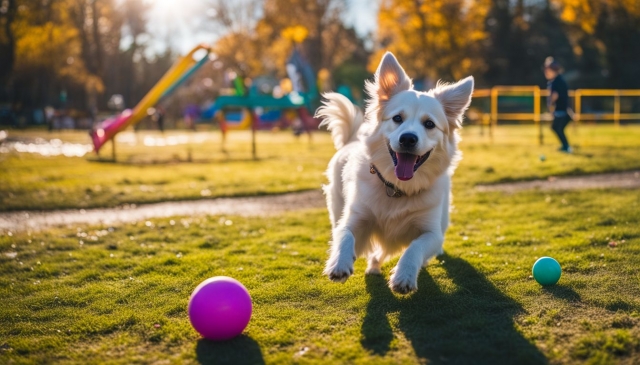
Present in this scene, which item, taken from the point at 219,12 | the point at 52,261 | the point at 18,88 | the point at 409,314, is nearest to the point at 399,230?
the point at 409,314

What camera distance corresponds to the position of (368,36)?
70.1 metres

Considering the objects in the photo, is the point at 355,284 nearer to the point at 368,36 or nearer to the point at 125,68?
the point at 368,36

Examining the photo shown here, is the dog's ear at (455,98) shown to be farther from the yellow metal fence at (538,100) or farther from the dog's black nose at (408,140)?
the yellow metal fence at (538,100)

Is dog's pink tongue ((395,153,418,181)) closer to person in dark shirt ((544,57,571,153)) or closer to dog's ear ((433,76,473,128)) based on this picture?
dog's ear ((433,76,473,128))

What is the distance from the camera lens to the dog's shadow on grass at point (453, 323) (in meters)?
3.77

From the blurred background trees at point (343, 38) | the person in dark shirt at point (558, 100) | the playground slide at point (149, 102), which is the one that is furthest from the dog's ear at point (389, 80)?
the blurred background trees at point (343, 38)

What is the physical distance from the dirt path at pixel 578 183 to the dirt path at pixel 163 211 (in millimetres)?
3719

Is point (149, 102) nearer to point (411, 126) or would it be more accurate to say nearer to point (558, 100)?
point (558, 100)

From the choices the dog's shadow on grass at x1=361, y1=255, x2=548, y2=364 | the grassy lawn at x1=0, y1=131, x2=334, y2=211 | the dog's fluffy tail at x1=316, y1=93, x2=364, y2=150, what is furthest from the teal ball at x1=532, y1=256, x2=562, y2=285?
the grassy lawn at x1=0, y1=131, x2=334, y2=211

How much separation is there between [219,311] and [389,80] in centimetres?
296

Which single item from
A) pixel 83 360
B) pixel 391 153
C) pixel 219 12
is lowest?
pixel 83 360

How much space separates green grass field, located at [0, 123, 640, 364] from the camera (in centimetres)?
394

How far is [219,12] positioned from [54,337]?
164ft

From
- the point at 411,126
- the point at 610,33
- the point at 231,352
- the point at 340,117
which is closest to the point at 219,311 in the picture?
the point at 231,352
